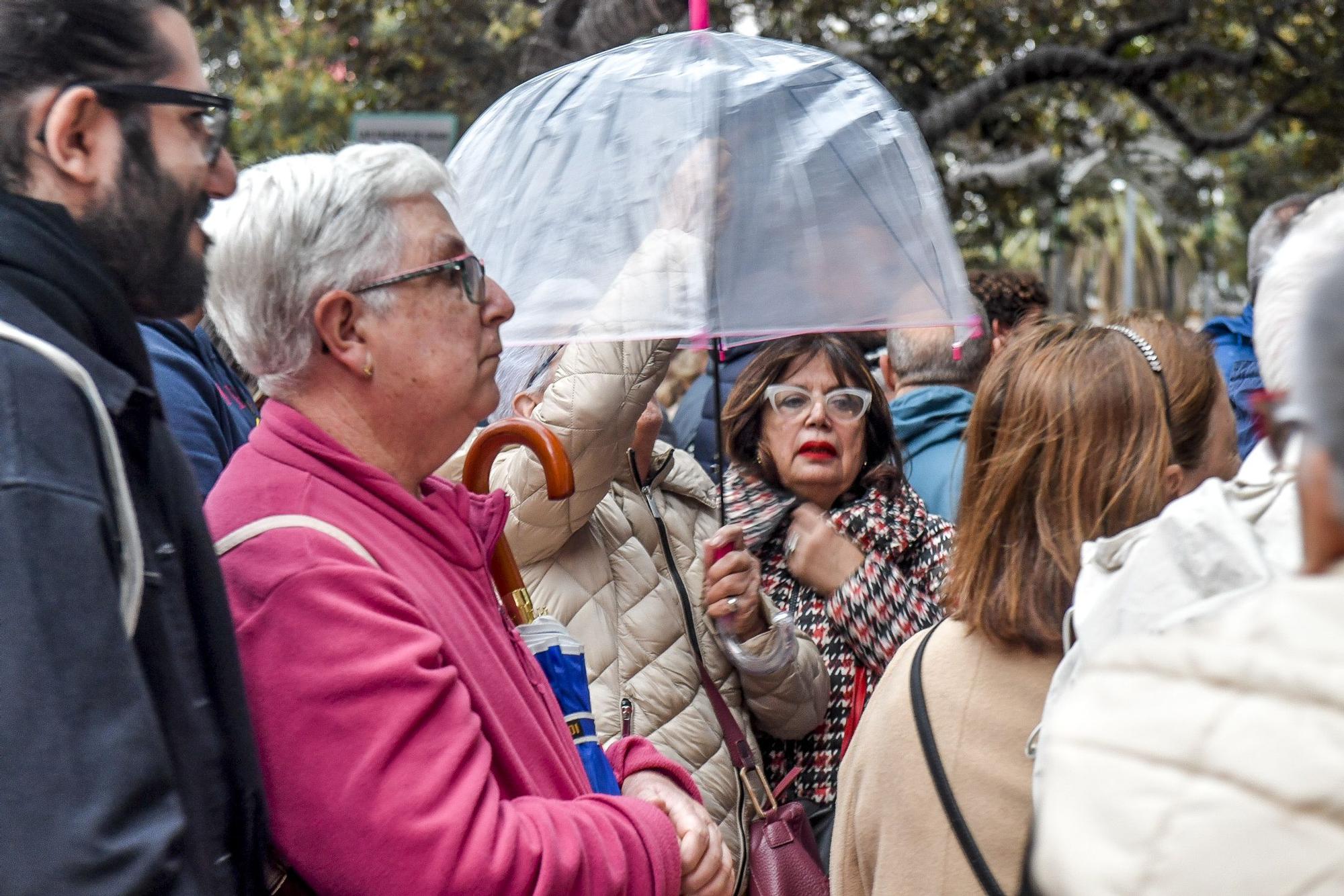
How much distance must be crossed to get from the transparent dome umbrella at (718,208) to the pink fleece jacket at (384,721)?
660 millimetres

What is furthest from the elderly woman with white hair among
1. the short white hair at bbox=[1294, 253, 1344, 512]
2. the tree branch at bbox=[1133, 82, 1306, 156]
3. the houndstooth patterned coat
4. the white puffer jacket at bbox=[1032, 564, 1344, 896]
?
Answer: the tree branch at bbox=[1133, 82, 1306, 156]

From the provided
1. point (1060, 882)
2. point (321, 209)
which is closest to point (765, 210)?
point (321, 209)

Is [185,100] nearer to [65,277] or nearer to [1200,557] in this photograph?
[65,277]

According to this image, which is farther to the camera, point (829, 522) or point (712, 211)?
point (829, 522)

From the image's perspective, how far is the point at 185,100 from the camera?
1.54 metres

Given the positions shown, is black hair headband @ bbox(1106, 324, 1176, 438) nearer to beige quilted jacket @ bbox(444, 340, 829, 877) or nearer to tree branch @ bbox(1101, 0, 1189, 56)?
beige quilted jacket @ bbox(444, 340, 829, 877)

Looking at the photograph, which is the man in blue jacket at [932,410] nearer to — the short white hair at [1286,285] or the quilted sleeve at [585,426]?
the quilted sleeve at [585,426]

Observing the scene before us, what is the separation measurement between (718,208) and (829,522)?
1.03 metres

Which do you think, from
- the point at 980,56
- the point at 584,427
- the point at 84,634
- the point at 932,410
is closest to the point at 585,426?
the point at 584,427

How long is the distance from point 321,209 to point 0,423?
67 cm

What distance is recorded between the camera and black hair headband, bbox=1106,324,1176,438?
210 centimetres

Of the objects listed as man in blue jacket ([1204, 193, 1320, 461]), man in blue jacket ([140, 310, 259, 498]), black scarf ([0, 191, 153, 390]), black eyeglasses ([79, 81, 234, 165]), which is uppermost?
black eyeglasses ([79, 81, 234, 165])

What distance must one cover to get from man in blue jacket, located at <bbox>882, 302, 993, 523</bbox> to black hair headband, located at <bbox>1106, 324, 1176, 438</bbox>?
1.43m

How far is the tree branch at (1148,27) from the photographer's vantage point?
8734mm
